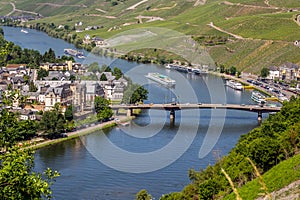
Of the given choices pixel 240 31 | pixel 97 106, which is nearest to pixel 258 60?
pixel 240 31

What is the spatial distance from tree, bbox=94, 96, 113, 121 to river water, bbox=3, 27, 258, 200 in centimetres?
90

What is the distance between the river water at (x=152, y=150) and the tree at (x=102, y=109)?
2.94 ft

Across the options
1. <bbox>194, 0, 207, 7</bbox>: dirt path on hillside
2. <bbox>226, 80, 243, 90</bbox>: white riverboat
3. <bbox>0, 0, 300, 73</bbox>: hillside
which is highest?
<bbox>194, 0, 207, 7</bbox>: dirt path on hillside

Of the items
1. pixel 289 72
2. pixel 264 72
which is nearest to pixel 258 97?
pixel 289 72

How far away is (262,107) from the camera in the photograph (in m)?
19.3

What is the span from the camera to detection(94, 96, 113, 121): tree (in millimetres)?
18436

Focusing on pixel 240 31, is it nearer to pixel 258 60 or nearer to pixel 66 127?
pixel 258 60

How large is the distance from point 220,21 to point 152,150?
86.5ft

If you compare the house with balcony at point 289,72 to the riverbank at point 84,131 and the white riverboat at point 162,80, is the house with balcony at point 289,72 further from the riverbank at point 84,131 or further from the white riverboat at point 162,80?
the riverbank at point 84,131

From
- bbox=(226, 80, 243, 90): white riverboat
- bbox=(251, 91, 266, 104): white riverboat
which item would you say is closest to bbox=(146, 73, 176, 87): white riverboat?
bbox=(226, 80, 243, 90): white riverboat

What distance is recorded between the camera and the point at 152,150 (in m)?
14.4

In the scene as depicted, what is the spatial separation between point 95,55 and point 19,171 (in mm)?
30605

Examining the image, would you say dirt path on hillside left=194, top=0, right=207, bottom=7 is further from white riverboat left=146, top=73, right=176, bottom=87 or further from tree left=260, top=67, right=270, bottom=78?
white riverboat left=146, top=73, right=176, bottom=87

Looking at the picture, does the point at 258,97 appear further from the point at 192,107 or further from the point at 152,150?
the point at 152,150
